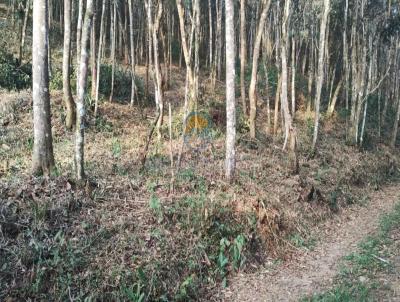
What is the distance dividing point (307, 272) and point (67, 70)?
910 centimetres

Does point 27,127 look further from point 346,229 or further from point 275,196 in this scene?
point 346,229

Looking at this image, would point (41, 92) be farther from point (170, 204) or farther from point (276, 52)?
point (276, 52)

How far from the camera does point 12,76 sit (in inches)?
621

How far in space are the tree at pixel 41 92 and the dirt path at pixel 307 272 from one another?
4.45 m

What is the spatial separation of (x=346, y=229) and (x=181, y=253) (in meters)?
5.34

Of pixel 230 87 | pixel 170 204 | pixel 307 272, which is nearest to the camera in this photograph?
pixel 307 272

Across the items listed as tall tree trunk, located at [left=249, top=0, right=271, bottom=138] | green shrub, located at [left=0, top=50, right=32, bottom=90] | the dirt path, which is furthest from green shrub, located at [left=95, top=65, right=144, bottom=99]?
the dirt path

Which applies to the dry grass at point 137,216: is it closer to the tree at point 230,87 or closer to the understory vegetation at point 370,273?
the tree at point 230,87

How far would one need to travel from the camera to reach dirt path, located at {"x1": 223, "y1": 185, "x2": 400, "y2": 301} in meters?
6.91

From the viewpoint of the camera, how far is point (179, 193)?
28.7ft

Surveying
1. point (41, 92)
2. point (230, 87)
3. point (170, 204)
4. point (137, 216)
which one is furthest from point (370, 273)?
point (41, 92)

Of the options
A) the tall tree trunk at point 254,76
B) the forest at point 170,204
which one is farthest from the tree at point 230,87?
the tall tree trunk at point 254,76

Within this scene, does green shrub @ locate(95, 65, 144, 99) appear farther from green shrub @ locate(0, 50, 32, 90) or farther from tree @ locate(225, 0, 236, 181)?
tree @ locate(225, 0, 236, 181)

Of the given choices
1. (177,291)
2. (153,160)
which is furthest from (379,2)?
(177,291)
